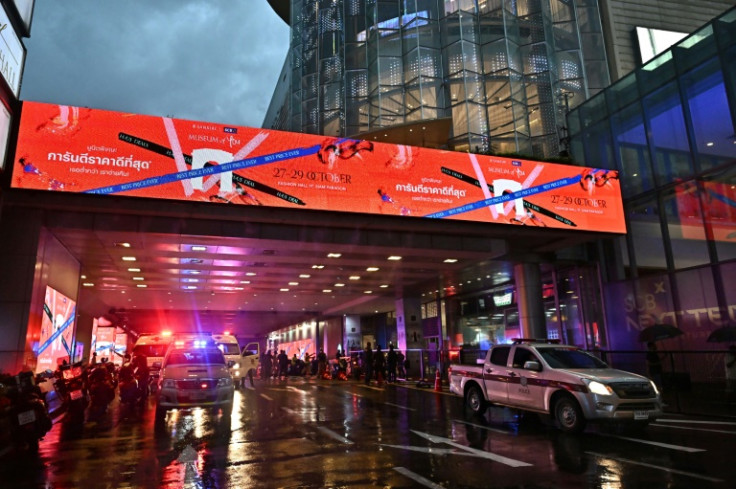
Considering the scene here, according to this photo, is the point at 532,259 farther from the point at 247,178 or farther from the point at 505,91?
the point at 505,91

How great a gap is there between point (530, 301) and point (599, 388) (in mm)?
12524

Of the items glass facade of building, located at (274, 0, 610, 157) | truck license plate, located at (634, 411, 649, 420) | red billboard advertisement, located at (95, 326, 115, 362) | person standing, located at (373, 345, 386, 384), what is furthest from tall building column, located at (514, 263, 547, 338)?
red billboard advertisement, located at (95, 326, 115, 362)

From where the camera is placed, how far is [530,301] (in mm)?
21766

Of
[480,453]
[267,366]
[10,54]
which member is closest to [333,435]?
[480,453]

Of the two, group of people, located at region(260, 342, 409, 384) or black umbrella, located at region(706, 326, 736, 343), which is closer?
black umbrella, located at region(706, 326, 736, 343)

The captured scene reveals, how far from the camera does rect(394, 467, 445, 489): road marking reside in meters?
6.18

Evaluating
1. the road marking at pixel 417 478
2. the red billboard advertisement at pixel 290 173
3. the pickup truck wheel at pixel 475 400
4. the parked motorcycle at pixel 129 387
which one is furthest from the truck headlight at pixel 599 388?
the parked motorcycle at pixel 129 387

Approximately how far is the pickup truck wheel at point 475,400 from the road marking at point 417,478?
238 inches

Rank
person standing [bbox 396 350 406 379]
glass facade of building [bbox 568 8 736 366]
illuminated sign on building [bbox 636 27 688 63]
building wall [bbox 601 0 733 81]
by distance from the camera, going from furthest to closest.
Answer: building wall [bbox 601 0 733 81] → illuminated sign on building [bbox 636 27 688 63] → person standing [bbox 396 350 406 379] → glass facade of building [bbox 568 8 736 366]

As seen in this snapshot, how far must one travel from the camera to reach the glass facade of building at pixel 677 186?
17.9 m

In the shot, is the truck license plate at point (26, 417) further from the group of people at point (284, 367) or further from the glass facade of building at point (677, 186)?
the group of people at point (284, 367)

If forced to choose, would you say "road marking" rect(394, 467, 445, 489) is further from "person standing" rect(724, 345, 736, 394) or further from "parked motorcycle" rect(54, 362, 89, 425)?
"person standing" rect(724, 345, 736, 394)

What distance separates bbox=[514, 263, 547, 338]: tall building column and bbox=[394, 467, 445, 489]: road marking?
624 inches

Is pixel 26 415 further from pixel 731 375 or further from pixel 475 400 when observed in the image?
pixel 731 375
